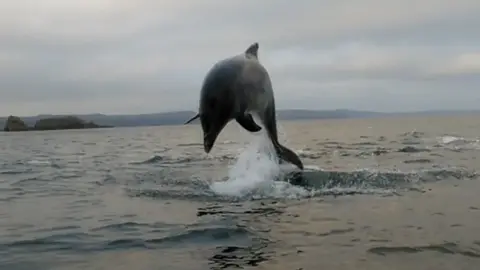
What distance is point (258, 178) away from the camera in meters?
13.7

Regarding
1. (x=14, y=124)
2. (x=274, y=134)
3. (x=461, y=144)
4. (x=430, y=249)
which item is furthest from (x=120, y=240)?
(x=14, y=124)

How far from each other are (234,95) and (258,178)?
5.29 meters

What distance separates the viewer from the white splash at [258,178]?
12.1 metres

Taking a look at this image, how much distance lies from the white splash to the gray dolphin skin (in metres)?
2.04

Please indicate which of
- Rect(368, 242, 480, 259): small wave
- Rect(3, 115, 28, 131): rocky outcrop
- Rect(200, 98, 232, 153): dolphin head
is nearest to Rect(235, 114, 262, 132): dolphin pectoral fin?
Rect(200, 98, 232, 153): dolphin head

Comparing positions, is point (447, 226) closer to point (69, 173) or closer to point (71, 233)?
point (71, 233)

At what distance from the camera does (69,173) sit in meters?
19.0

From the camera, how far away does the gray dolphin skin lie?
27.1 feet

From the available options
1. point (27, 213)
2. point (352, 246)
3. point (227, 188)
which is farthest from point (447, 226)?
point (27, 213)

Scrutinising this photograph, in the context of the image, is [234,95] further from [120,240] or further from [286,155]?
[286,155]

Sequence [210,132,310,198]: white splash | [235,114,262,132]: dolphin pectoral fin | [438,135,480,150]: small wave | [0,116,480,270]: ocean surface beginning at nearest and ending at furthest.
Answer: [0,116,480,270]: ocean surface → [235,114,262,132]: dolphin pectoral fin → [210,132,310,198]: white splash → [438,135,480,150]: small wave

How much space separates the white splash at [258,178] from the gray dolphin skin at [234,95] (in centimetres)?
204

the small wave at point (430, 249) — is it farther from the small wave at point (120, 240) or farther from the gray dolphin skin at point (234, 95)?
the gray dolphin skin at point (234, 95)

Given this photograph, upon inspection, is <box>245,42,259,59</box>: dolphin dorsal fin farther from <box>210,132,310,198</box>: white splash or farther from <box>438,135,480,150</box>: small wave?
<box>438,135,480,150</box>: small wave
